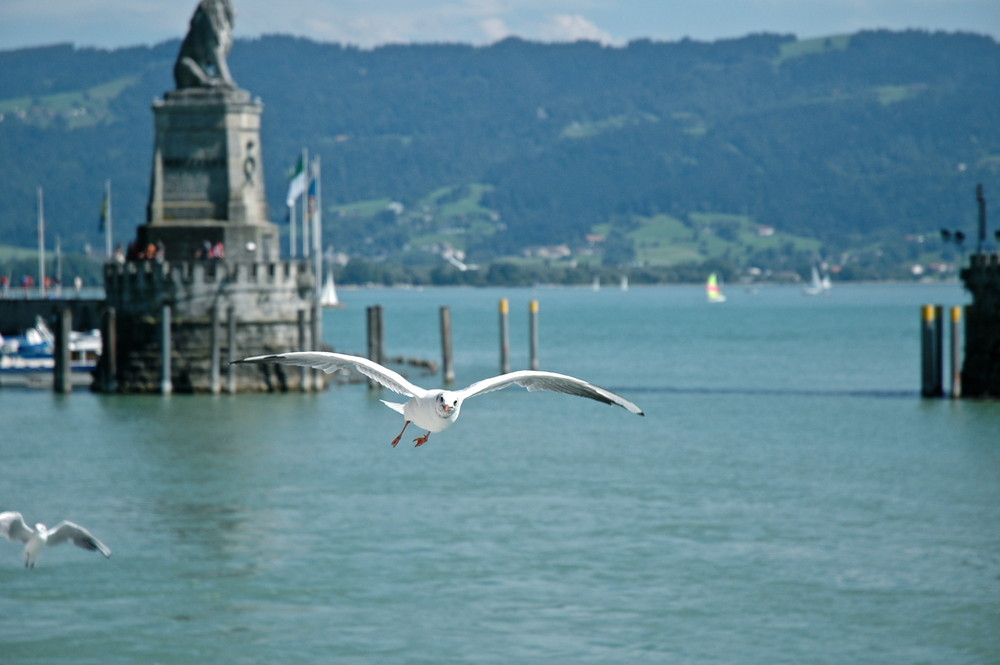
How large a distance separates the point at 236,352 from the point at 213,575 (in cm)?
2632

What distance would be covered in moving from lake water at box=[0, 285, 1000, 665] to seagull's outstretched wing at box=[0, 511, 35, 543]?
722 cm

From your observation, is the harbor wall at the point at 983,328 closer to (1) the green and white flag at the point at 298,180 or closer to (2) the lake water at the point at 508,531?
(2) the lake water at the point at 508,531

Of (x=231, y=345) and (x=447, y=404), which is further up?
(x=447, y=404)

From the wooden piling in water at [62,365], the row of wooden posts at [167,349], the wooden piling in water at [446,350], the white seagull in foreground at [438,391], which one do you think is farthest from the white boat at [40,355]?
the white seagull in foreground at [438,391]

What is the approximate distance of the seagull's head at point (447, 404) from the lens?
13.8 metres

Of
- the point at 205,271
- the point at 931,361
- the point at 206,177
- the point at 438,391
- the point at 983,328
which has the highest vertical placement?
the point at 206,177

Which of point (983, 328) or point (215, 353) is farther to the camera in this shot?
point (215, 353)

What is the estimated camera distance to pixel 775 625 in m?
26.9

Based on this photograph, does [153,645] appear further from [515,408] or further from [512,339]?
[512,339]

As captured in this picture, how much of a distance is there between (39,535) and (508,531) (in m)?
17.6

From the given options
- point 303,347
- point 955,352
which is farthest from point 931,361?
point 303,347

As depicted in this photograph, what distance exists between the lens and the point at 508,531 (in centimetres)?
3456

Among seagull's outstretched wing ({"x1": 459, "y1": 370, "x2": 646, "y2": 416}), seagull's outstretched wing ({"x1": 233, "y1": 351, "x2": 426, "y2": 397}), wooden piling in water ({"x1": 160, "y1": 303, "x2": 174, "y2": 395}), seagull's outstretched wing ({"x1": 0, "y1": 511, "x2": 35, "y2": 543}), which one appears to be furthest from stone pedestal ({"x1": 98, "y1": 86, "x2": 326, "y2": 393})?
seagull's outstretched wing ({"x1": 459, "y1": 370, "x2": 646, "y2": 416})

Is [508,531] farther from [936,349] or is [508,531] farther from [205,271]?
[936,349]
